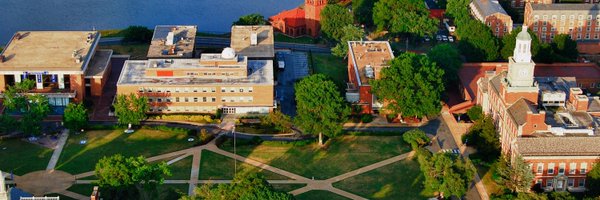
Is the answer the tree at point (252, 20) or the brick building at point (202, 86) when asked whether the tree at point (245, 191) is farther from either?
the tree at point (252, 20)

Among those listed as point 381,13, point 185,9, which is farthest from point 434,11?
point 185,9

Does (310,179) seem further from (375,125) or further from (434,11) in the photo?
(434,11)

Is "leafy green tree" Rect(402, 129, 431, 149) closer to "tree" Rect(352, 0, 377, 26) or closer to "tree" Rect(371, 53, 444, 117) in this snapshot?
"tree" Rect(371, 53, 444, 117)

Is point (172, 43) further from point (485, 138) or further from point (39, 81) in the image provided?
point (485, 138)

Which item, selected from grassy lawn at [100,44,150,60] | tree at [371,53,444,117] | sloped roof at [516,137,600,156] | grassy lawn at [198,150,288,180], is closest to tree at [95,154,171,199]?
grassy lawn at [198,150,288,180]

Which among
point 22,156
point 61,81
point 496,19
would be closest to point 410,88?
point 496,19
